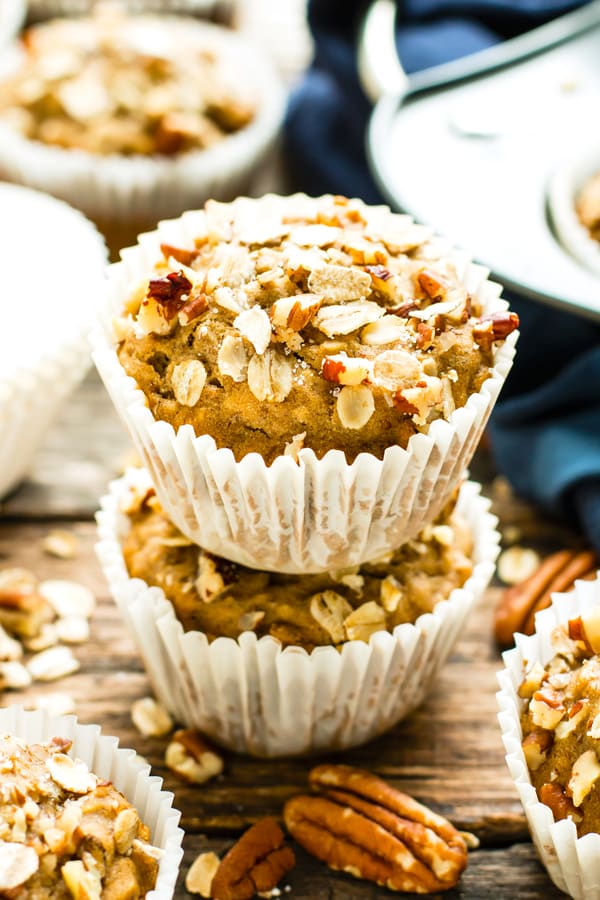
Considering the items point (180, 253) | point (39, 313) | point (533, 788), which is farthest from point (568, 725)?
point (39, 313)

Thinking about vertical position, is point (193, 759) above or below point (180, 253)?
below

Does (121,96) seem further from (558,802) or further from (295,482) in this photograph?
(558,802)

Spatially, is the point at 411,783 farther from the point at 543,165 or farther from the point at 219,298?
the point at 543,165

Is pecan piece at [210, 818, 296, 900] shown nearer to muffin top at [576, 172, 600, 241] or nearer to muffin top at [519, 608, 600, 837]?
muffin top at [519, 608, 600, 837]

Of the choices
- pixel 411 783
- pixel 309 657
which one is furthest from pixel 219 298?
pixel 411 783

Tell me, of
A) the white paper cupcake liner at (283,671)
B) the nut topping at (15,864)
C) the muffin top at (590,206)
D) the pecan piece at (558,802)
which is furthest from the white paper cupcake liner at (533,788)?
the muffin top at (590,206)

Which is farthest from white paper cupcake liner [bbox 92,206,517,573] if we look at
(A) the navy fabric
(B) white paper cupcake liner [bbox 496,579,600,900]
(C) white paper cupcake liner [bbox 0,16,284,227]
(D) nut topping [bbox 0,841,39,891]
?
(C) white paper cupcake liner [bbox 0,16,284,227]
